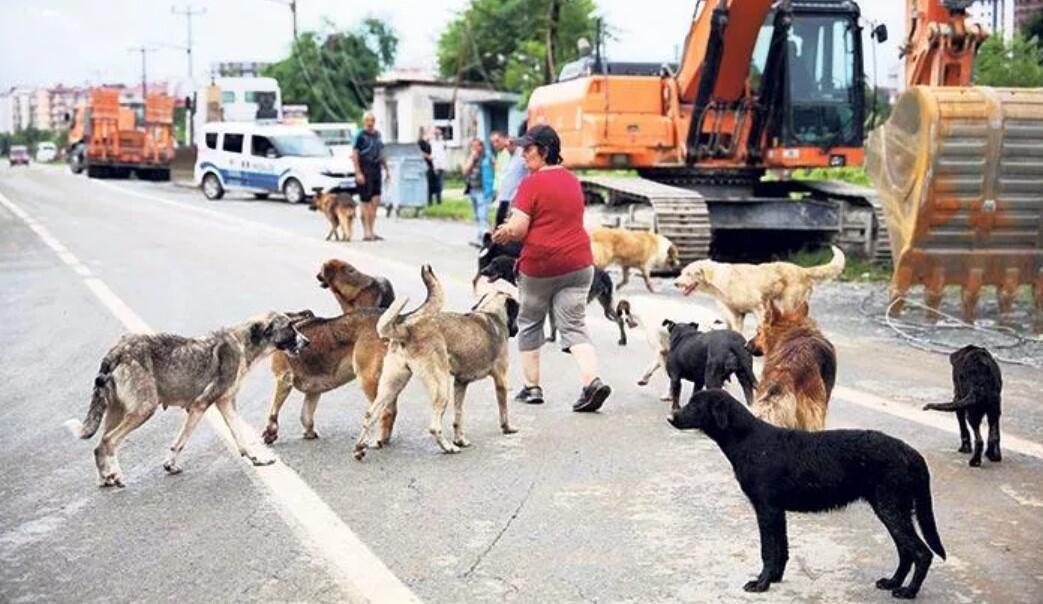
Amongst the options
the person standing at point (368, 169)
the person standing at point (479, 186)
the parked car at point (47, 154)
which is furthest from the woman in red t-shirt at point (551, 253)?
the parked car at point (47, 154)

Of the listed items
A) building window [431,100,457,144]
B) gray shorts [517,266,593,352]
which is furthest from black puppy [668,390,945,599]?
building window [431,100,457,144]

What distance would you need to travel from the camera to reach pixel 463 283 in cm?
1769

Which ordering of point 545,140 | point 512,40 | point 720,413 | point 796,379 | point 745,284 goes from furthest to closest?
point 512,40, point 745,284, point 545,140, point 796,379, point 720,413

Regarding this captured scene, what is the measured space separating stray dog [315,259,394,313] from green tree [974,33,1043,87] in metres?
26.3

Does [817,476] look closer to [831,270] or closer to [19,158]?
[831,270]

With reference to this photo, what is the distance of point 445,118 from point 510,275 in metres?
50.7

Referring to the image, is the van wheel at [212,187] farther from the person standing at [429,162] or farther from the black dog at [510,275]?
the black dog at [510,275]

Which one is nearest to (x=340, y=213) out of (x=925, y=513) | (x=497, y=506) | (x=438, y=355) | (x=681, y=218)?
(x=681, y=218)

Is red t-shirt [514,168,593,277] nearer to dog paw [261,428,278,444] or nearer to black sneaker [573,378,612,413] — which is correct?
black sneaker [573,378,612,413]

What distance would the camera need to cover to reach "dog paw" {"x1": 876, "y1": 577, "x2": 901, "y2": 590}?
5.98 m

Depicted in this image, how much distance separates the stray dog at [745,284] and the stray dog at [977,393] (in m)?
4.20

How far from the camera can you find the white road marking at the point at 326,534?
608cm

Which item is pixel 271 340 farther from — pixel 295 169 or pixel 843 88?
pixel 295 169

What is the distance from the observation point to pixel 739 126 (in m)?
20.5
